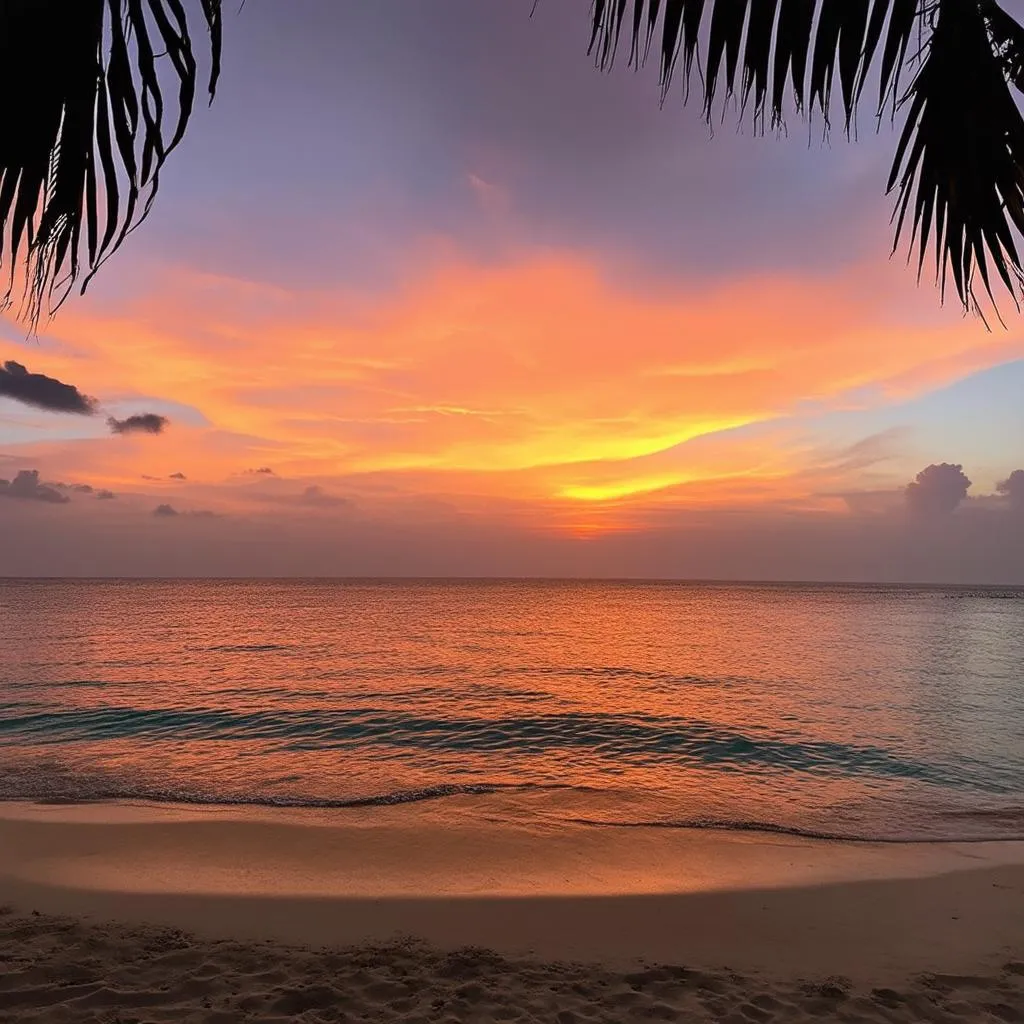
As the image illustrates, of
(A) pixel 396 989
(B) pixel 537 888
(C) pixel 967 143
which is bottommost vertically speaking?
(B) pixel 537 888

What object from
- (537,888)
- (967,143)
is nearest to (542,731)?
(537,888)

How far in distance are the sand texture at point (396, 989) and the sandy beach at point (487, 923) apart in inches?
0.9

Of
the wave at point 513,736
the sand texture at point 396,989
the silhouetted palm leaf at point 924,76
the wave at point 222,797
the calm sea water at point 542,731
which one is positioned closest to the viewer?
the silhouetted palm leaf at point 924,76

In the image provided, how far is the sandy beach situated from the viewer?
19.4 feet

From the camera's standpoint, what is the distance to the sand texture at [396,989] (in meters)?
5.65

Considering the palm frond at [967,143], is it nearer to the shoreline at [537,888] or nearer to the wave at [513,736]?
the shoreline at [537,888]

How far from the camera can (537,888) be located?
8.64 m

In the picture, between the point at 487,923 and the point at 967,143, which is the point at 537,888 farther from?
the point at 967,143

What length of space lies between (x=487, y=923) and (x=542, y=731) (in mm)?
12052

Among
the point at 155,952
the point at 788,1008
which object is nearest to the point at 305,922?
the point at 155,952

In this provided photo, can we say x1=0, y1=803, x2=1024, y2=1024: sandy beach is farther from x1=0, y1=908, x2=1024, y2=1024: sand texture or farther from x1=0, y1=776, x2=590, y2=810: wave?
x1=0, y1=776, x2=590, y2=810: wave

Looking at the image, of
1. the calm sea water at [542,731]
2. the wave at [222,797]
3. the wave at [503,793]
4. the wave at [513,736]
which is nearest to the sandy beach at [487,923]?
the wave at [503,793]

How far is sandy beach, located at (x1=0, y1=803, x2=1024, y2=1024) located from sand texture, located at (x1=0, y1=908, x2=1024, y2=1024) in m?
0.02

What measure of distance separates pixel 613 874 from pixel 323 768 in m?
8.06
